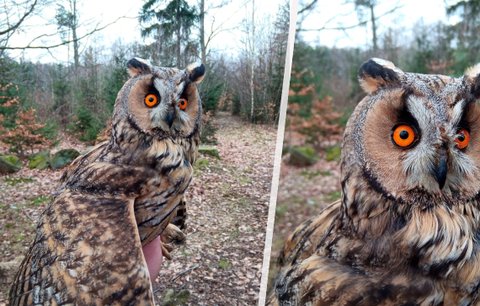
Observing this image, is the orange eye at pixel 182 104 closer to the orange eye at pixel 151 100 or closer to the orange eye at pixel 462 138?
the orange eye at pixel 151 100

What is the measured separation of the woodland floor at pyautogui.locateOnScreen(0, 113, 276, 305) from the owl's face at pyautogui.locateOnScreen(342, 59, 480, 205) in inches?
21.1

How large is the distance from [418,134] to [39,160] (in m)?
1.06

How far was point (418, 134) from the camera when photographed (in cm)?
79

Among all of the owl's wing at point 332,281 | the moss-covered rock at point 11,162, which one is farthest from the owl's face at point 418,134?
the moss-covered rock at point 11,162

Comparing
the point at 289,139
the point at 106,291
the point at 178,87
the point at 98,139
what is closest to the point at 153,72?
the point at 178,87

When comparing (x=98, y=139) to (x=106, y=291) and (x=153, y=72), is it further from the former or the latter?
(x=106, y=291)

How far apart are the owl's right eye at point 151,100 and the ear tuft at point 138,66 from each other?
0.07 m

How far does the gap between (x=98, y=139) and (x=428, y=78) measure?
89cm

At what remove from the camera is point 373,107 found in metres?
0.84

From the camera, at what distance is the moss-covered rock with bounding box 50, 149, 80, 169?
4.28 ft

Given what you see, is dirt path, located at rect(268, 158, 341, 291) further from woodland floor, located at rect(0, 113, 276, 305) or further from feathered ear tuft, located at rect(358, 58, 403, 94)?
feathered ear tuft, located at rect(358, 58, 403, 94)

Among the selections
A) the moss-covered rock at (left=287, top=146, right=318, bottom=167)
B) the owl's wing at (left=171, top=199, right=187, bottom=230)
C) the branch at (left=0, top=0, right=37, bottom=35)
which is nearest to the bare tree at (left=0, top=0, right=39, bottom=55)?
the branch at (left=0, top=0, right=37, bottom=35)

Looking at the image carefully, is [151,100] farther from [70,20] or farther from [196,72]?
[70,20]

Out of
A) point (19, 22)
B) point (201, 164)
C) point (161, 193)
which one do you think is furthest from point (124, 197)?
point (19, 22)
